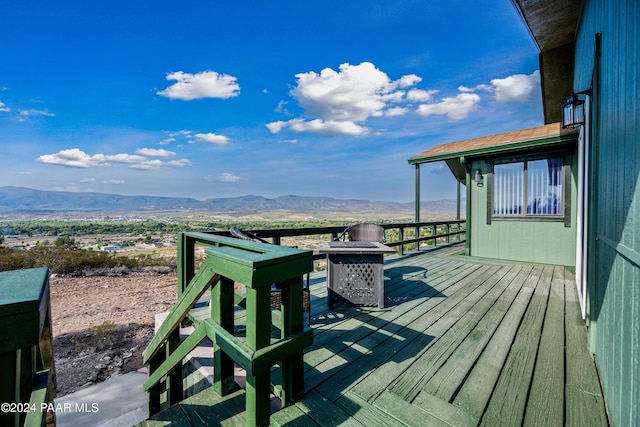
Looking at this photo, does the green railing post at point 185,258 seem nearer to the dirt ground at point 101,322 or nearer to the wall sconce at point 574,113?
the dirt ground at point 101,322

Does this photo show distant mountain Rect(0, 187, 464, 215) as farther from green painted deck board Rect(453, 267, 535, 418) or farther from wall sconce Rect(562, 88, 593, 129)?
green painted deck board Rect(453, 267, 535, 418)

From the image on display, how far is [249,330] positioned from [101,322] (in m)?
6.77

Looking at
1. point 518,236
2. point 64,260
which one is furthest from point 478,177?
point 64,260

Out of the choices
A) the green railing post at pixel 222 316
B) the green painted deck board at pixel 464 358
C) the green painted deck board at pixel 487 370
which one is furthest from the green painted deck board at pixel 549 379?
the green railing post at pixel 222 316

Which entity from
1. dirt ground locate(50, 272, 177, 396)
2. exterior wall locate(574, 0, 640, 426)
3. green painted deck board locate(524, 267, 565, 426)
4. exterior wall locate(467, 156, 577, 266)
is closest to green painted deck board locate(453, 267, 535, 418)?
green painted deck board locate(524, 267, 565, 426)

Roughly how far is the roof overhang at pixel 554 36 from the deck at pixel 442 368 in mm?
3508

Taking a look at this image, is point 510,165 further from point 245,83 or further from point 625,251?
point 245,83

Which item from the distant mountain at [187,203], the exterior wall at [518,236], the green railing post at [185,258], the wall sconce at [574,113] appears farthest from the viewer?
the distant mountain at [187,203]

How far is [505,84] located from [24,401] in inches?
870

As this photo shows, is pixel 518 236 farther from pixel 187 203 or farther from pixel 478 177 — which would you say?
pixel 187 203

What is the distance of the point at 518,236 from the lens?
5406mm

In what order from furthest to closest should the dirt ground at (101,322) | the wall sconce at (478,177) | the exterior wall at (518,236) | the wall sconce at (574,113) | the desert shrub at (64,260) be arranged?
the desert shrub at (64,260) → the wall sconce at (478,177) → the exterior wall at (518,236) → the dirt ground at (101,322) → the wall sconce at (574,113)

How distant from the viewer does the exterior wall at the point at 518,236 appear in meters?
4.90

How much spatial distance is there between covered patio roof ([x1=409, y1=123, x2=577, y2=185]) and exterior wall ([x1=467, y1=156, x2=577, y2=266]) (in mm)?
423
